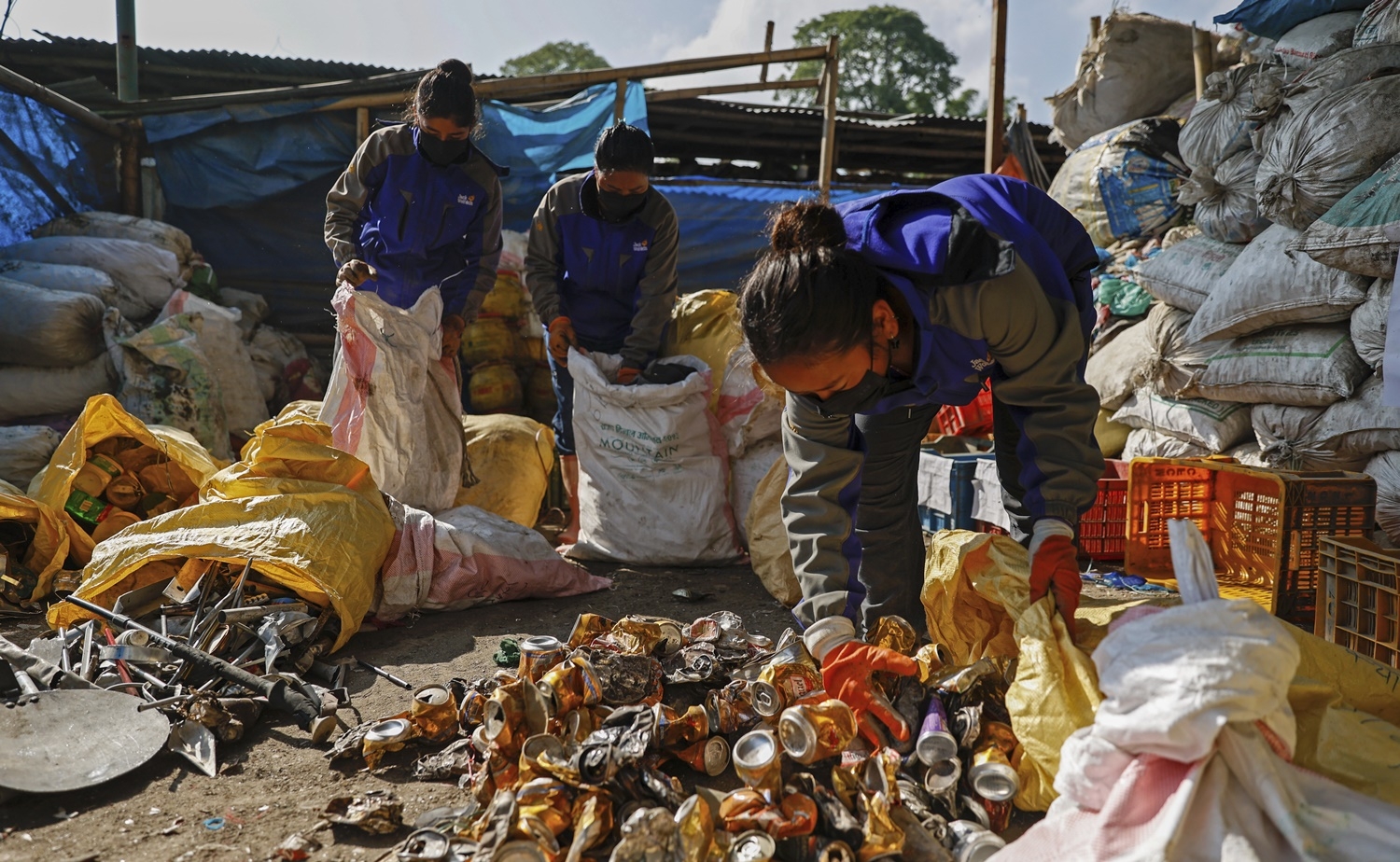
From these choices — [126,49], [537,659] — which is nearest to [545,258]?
[537,659]

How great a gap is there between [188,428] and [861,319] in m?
4.23

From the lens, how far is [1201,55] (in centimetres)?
511

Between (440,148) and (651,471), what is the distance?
1.59 meters

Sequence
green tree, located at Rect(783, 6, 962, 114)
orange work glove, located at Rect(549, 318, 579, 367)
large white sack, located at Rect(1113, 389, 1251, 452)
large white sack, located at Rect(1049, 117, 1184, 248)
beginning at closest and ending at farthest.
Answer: large white sack, located at Rect(1113, 389, 1251, 452), orange work glove, located at Rect(549, 318, 579, 367), large white sack, located at Rect(1049, 117, 1184, 248), green tree, located at Rect(783, 6, 962, 114)

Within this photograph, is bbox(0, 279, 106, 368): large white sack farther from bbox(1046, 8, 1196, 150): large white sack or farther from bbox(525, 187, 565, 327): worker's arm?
bbox(1046, 8, 1196, 150): large white sack

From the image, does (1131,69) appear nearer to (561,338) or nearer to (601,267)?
(601,267)

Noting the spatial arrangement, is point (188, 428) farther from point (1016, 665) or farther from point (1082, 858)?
point (1082, 858)

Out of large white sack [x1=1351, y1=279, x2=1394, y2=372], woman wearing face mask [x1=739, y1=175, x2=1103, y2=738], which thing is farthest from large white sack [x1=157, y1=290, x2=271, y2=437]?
large white sack [x1=1351, y1=279, x2=1394, y2=372]

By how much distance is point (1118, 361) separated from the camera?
4371 mm

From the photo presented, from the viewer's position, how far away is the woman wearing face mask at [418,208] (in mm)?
3783

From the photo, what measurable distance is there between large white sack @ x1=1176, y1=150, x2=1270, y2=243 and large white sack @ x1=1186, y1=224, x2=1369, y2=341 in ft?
0.59

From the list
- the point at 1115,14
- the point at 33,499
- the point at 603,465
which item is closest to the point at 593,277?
the point at 603,465

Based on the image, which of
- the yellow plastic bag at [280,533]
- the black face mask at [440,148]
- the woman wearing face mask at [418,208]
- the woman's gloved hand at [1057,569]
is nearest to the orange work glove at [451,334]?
the woman wearing face mask at [418,208]

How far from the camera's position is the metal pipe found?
6719 mm
